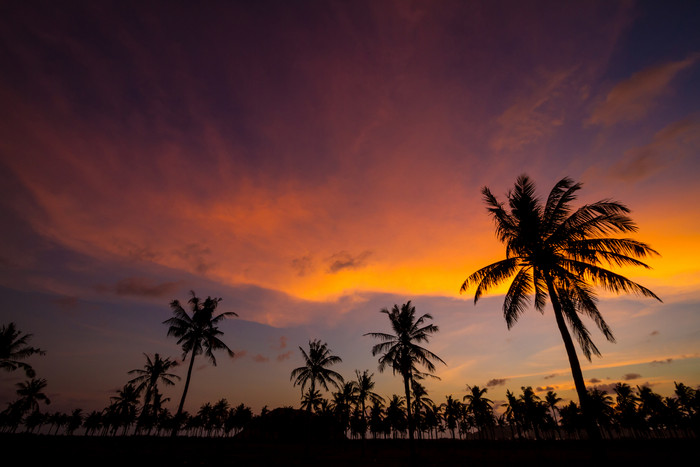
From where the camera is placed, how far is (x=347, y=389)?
156 feet

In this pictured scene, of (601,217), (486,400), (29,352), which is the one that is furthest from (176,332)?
(486,400)

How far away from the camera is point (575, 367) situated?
37.9ft

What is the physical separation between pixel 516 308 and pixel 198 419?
452 feet

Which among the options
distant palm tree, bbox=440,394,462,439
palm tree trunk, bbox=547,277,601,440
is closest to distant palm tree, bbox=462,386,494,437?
distant palm tree, bbox=440,394,462,439

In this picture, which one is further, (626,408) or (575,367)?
(626,408)

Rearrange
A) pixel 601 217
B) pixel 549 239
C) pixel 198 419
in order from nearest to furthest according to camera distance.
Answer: pixel 601 217, pixel 549 239, pixel 198 419

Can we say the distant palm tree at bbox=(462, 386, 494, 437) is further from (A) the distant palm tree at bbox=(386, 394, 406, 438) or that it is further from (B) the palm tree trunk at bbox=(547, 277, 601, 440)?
(B) the palm tree trunk at bbox=(547, 277, 601, 440)

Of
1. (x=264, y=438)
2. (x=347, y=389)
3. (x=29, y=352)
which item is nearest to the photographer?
(x=29, y=352)

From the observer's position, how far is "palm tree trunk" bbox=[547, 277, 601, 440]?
10.2 meters

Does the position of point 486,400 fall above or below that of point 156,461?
above

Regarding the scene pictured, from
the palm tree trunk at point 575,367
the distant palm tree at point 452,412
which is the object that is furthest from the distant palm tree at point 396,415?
the palm tree trunk at point 575,367

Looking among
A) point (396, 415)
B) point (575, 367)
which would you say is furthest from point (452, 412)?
point (575, 367)

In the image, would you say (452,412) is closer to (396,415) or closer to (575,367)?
(396,415)

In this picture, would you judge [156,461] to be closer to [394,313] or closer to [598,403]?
[394,313]
